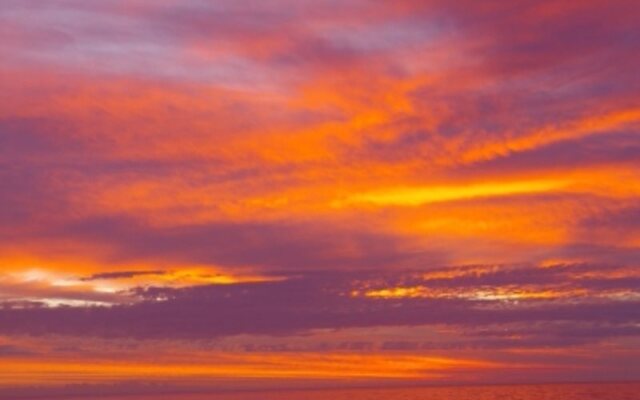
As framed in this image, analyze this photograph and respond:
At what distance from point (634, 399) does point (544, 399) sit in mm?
18710

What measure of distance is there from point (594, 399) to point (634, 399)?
29.3 ft

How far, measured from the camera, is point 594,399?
192m

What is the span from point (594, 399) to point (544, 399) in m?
10.1

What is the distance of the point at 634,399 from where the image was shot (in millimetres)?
185375

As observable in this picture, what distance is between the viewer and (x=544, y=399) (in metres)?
197
